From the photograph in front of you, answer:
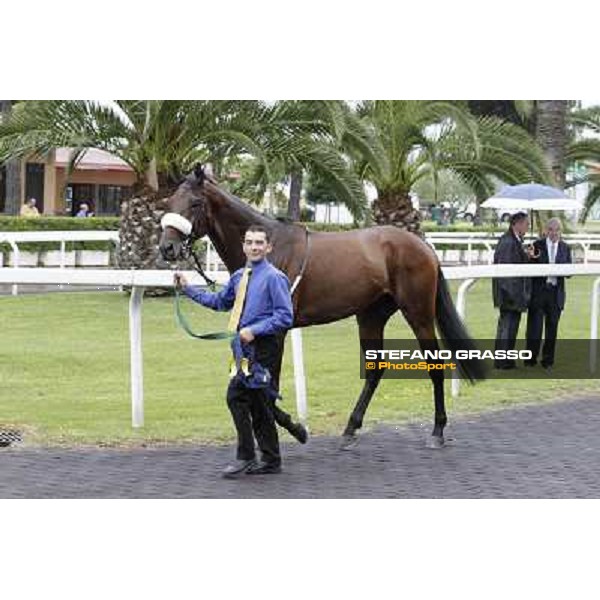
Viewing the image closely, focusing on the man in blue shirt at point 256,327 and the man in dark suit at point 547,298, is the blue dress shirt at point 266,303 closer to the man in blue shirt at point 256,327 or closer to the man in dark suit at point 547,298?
the man in blue shirt at point 256,327

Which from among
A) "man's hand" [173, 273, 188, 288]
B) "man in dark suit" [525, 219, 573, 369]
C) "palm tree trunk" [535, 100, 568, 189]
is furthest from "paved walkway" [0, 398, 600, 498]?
"palm tree trunk" [535, 100, 568, 189]

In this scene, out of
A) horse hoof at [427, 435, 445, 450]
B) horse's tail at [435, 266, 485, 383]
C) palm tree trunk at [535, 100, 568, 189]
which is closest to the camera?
horse hoof at [427, 435, 445, 450]

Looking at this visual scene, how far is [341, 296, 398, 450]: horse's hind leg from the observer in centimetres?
832

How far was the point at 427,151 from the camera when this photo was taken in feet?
67.9

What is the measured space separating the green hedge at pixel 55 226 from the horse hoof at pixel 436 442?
53.4 feet

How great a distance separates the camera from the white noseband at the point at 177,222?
7156 mm

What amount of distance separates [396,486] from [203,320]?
9731 millimetres

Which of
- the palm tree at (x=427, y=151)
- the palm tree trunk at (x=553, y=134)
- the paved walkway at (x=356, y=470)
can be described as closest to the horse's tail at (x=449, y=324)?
the paved walkway at (x=356, y=470)

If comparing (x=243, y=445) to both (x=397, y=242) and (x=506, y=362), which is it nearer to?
(x=397, y=242)

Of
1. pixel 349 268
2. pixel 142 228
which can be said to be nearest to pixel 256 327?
pixel 349 268

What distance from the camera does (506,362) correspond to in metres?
12.2

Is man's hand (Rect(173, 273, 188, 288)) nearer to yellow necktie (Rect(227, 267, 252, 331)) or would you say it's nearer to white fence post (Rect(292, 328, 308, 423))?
yellow necktie (Rect(227, 267, 252, 331))

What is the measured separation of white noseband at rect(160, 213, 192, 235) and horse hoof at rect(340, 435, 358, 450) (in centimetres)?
181

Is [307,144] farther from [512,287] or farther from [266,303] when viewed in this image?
[266,303]
